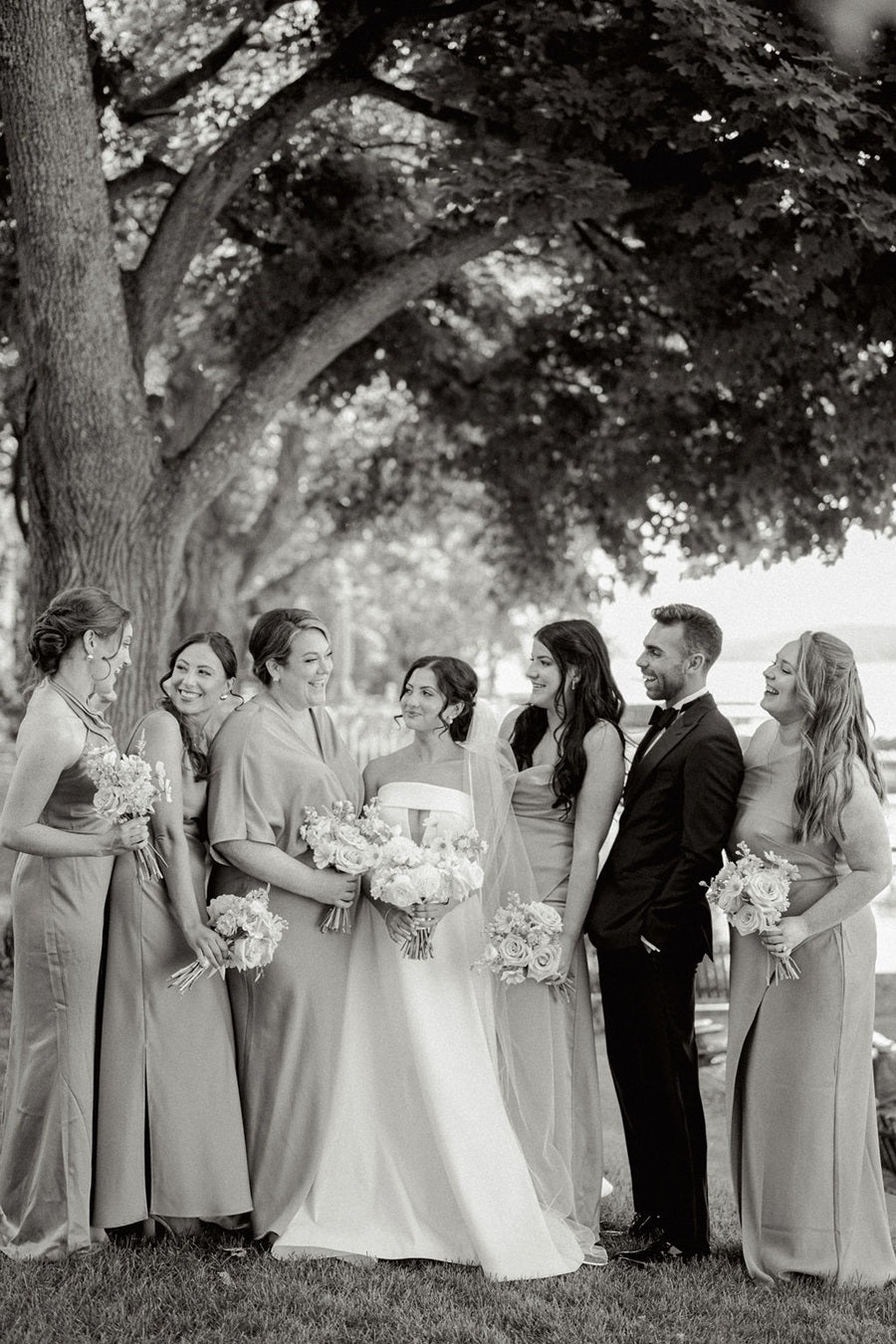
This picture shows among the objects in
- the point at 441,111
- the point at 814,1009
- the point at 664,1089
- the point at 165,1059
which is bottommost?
the point at 664,1089

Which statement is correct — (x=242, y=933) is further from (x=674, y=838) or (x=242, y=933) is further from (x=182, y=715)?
(x=674, y=838)

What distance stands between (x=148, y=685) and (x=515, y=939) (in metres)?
5.16

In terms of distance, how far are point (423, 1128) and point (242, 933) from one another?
1.08 m

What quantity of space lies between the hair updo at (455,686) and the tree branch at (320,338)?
4.51m

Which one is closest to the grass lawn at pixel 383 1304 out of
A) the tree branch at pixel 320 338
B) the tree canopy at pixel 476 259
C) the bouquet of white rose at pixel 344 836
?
the bouquet of white rose at pixel 344 836

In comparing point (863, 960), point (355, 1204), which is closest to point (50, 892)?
point (355, 1204)

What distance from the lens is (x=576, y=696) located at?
18.5ft

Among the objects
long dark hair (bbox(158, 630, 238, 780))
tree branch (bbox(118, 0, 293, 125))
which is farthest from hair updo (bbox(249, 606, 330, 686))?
tree branch (bbox(118, 0, 293, 125))

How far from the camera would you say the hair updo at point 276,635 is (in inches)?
214

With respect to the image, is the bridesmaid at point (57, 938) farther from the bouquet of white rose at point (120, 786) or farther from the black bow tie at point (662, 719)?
the black bow tie at point (662, 719)

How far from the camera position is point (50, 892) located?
16.6 feet

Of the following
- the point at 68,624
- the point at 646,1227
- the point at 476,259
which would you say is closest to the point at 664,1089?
the point at 646,1227

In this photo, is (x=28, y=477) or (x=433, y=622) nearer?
(x=28, y=477)

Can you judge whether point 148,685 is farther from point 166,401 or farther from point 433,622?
point 433,622
